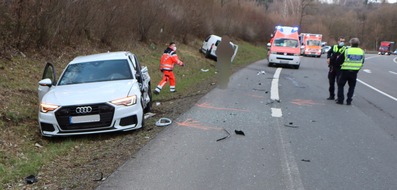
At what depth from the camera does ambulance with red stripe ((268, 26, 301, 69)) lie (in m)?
24.6

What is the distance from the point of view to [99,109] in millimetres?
6965

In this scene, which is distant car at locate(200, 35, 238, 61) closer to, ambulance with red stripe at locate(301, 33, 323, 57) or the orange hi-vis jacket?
the orange hi-vis jacket

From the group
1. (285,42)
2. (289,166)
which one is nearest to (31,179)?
(289,166)

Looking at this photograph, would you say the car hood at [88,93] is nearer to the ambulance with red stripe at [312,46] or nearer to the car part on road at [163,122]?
the car part on road at [163,122]

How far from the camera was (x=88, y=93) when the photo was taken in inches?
286

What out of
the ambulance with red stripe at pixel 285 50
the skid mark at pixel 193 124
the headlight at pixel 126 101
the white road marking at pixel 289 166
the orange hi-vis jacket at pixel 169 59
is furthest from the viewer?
the ambulance with red stripe at pixel 285 50

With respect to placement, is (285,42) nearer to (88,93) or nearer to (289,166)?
(88,93)

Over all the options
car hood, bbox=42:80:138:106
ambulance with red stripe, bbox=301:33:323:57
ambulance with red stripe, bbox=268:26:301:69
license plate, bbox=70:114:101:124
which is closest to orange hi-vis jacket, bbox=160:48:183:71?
car hood, bbox=42:80:138:106

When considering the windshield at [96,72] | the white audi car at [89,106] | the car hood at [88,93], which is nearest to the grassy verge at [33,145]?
the white audi car at [89,106]

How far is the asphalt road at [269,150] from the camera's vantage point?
4984mm

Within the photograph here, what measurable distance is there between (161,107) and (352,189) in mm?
6221

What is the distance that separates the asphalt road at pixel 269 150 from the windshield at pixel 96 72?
5.37 feet

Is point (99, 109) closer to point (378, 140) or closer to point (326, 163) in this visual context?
point (326, 163)

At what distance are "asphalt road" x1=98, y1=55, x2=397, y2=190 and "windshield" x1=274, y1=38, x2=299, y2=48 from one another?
14.6 metres
